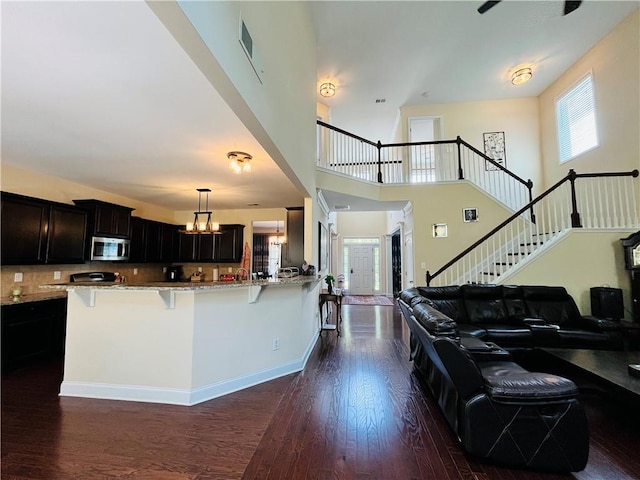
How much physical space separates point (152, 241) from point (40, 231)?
215cm

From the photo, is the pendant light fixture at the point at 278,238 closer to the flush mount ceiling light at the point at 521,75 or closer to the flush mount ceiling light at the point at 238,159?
the flush mount ceiling light at the point at 238,159

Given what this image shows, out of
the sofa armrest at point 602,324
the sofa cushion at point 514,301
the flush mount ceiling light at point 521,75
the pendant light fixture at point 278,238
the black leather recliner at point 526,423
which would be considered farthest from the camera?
the pendant light fixture at point 278,238

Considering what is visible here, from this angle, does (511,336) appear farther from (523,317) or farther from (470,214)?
(470,214)

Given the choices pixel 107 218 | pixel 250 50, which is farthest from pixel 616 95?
pixel 107 218

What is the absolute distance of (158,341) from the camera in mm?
2836

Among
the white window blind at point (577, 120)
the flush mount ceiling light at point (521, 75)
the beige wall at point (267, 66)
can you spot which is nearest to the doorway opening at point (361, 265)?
the white window blind at point (577, 120)

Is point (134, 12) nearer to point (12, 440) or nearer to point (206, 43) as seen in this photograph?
point (206, 43)

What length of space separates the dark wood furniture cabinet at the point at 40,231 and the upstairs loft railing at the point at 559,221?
19.3 ft

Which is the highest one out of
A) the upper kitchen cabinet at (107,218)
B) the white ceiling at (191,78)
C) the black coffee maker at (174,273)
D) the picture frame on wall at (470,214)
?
the white ceiling at (191,78)

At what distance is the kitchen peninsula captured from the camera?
2.79 m

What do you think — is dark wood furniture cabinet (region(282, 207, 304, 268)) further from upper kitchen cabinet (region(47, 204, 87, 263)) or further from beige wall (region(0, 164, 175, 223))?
upper kitchen cabinet (region(47, 204, 87, 263))

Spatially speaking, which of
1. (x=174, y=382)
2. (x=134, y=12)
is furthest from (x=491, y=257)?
(x=134, y=12)

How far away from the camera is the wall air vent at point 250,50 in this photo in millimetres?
1862

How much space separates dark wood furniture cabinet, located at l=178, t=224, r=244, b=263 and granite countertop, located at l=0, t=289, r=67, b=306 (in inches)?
100
